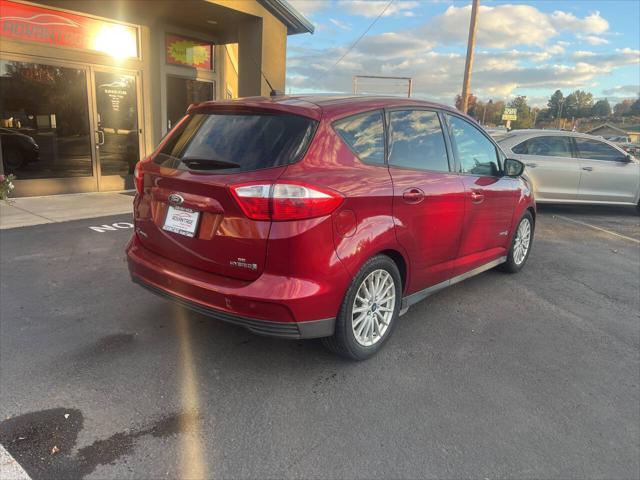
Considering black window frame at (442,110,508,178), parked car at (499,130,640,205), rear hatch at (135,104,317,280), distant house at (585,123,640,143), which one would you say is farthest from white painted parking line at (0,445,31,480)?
distant house at (585,123,640,143)

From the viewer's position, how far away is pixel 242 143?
116 inches

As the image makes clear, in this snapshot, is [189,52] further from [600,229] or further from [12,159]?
[600,229]

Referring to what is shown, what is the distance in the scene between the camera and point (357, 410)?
2.79m

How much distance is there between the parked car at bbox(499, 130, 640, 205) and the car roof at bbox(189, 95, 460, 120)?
259 inches

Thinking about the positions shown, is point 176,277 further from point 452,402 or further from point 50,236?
point 50,236

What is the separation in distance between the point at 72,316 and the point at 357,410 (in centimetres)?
246

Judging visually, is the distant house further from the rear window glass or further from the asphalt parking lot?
the rear window glass

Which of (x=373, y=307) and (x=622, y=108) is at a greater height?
(x=622, y=108)

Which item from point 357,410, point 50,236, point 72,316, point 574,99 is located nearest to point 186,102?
point 50,236

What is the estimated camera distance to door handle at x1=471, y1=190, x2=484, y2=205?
4133 millimetres

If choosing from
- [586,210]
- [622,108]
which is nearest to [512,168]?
[586,210]

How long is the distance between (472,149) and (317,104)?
1.87m

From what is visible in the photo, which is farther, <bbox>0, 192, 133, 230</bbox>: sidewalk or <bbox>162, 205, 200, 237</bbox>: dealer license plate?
<bbox>0, 192, 133, 230</bbox>: sidewalk

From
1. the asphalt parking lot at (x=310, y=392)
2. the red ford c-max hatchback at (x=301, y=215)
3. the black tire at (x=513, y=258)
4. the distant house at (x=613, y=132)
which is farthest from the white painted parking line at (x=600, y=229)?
the distant house at (x=613, y=132)
